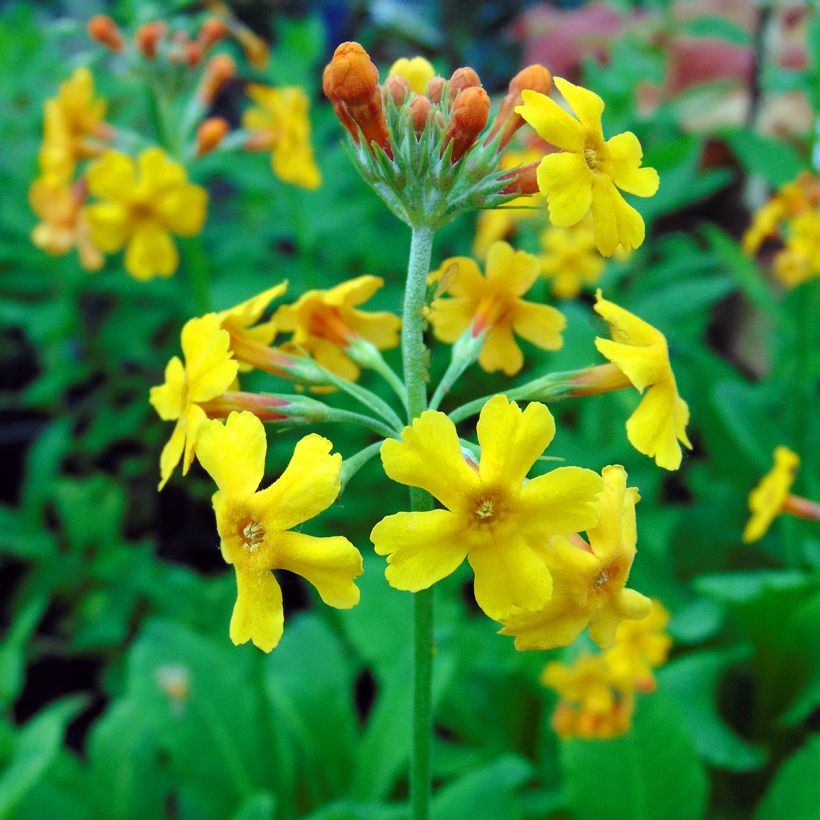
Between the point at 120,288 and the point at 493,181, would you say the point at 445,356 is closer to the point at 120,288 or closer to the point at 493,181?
the point at 120,288

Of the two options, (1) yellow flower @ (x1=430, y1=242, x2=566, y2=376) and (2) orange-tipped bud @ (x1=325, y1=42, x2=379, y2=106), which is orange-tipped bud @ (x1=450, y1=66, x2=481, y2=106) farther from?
(1) yellow flower @ (x1=430, y1=242, x2=566, y2=376)

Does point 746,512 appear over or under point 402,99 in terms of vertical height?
under

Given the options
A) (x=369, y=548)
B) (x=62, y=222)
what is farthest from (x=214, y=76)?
(x=369, y=548)

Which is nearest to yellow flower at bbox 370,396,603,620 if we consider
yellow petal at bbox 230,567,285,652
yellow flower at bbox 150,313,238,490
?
yellow petal at bbox 230,567,285,652

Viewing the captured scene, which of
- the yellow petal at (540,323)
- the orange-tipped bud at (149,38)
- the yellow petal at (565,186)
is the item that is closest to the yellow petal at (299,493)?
the yellow petal at (565,186)

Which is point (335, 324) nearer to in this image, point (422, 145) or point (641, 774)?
point (422, 145)

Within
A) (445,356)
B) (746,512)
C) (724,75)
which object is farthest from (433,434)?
(724,75)

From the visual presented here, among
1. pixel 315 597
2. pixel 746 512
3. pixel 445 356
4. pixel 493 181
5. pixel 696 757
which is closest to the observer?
pixel 493 181
